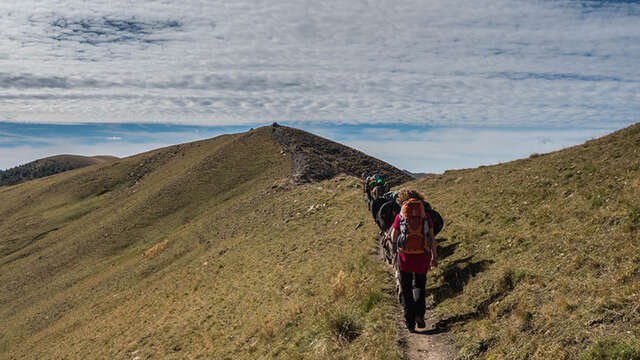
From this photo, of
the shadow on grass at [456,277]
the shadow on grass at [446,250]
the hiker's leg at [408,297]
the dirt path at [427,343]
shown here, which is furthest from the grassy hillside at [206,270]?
the shadow on grass at [446,250]

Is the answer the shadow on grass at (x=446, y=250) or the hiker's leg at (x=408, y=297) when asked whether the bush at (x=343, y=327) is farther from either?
A: the shadow on grass at (x=446, y=250)

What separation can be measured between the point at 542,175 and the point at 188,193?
52.8 m

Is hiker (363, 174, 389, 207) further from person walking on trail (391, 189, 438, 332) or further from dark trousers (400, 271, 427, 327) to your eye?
dark trousers (400, 271, 427, 327)

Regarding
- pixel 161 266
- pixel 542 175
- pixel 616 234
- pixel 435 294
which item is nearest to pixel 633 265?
pixel 616 234

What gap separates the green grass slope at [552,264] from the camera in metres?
5.98

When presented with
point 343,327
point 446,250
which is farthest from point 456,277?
point 343,327

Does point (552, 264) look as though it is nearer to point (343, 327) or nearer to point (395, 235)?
point (395, 235)

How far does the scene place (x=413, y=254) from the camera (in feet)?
26.4

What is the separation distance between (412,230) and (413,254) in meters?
0.55

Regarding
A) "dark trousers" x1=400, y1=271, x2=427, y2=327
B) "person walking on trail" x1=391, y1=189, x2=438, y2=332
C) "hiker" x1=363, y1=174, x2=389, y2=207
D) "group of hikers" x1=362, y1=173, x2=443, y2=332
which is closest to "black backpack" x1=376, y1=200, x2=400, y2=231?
"group of hikers" x1=362, y1=173, x2=443, y2=332

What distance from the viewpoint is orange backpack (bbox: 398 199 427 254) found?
26.3 ft

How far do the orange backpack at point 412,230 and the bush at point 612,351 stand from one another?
3.41m

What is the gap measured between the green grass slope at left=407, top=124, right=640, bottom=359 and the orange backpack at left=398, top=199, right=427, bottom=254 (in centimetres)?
209

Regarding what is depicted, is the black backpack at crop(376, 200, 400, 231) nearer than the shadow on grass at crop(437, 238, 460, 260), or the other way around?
the black backpack at crop(376, 200, 400, 231)
